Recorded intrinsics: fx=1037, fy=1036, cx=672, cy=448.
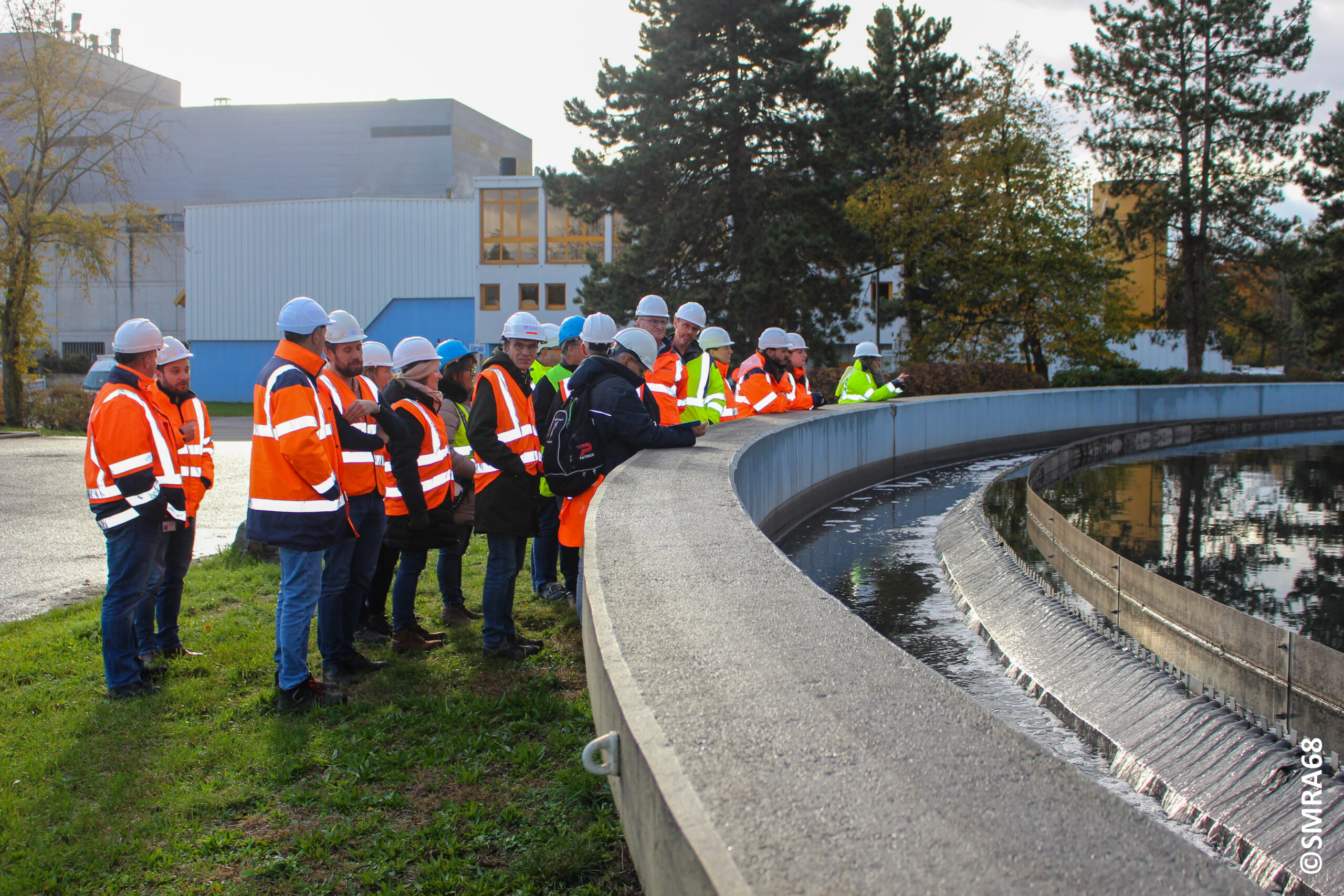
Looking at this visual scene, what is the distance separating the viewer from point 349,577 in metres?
6.00

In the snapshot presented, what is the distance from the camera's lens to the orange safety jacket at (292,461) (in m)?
5.20

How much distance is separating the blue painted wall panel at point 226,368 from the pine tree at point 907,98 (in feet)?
101

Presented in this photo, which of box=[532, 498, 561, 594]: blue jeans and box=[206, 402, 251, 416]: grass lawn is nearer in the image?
box=[532, 498, 561, 594]: blue jeans

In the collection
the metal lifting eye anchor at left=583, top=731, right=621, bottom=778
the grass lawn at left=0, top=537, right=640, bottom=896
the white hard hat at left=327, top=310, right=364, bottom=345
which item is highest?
the white hard hat at left=327, top=310, right=364, bottom=345

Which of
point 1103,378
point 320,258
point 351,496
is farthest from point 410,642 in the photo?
point 320,258

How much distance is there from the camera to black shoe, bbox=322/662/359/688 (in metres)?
5.69

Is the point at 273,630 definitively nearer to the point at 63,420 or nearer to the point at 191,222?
the point at 63,420

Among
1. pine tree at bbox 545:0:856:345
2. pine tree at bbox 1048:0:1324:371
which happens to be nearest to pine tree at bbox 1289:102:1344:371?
pine tree at bbox 1048:0:1324:371

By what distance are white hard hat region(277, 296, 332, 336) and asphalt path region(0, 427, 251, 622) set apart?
425 cm

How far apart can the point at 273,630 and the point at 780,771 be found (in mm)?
5057

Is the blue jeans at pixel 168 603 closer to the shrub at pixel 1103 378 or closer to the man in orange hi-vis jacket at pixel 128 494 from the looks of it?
the man in orange hi-vis jacket at pixel 128 494

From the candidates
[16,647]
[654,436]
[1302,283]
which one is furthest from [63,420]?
[1302,283]

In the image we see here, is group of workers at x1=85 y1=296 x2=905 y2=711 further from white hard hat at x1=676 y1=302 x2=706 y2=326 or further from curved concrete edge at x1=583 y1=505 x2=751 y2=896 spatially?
white hard hat at x1=676 y1=302 x2=706 y2=326

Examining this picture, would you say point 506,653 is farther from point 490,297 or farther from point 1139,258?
point 1139,258
